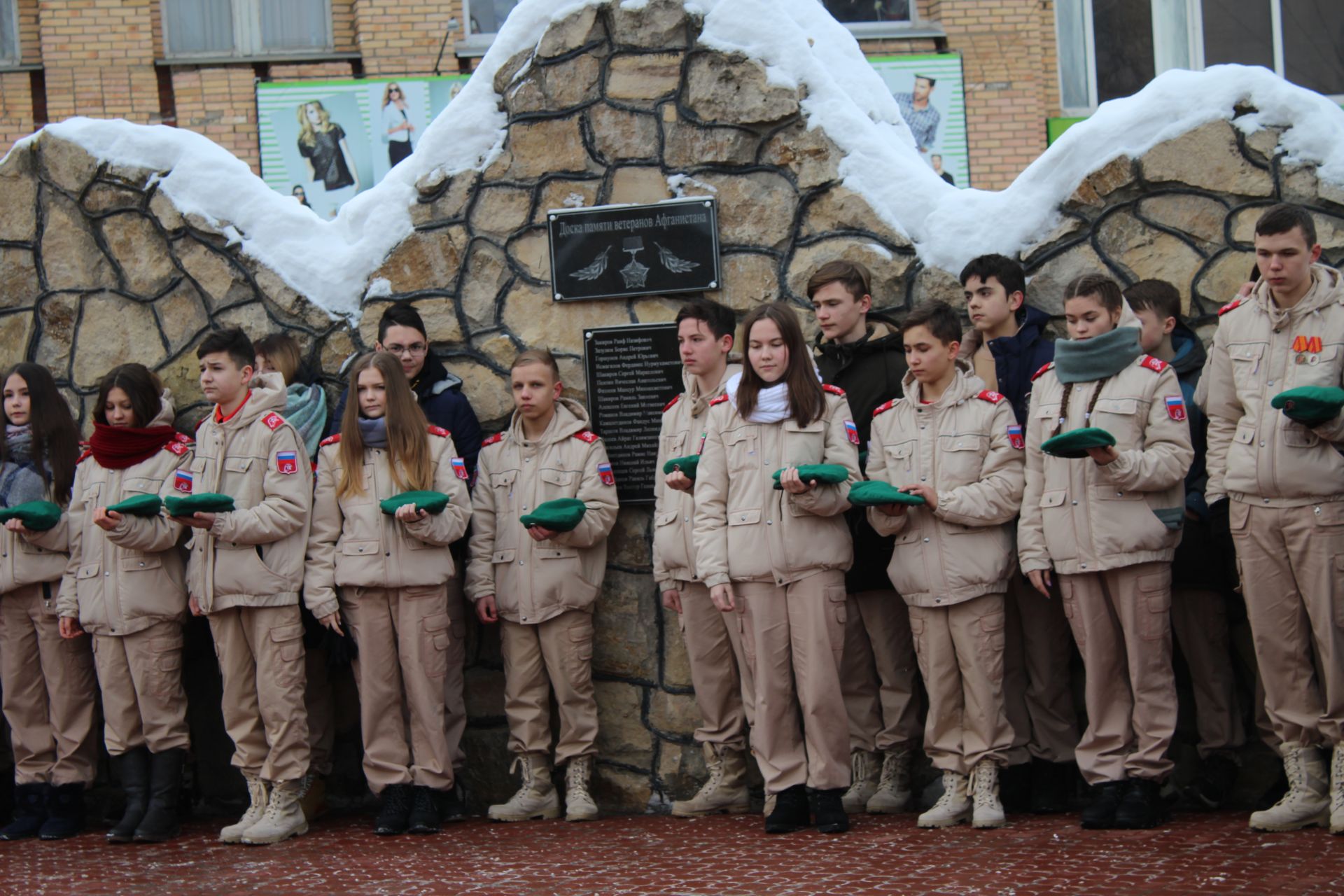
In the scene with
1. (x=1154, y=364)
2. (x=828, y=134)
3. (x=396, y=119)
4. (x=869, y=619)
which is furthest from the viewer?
(x=396, y=119)

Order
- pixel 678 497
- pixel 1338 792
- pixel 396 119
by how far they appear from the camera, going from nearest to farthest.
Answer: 1. pixel 1338 792
2. pixel 678 497
3. pixel 396 119

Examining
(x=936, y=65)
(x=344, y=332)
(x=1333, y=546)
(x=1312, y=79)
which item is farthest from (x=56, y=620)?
(x=1312, y=79)

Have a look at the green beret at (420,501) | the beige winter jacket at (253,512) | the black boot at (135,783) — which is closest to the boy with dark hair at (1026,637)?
the green beret at (420,501)

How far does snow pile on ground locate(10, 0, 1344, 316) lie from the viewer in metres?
5.75

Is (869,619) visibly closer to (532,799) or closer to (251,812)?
(532,799)

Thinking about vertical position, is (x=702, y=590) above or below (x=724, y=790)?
above

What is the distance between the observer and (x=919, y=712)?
221 inches

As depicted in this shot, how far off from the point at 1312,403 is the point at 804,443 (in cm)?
163

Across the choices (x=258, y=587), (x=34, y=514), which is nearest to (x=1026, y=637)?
(x=258, y=587)

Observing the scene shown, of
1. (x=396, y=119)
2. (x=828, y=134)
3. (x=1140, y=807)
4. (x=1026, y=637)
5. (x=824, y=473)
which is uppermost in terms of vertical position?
(x=396, y=119)

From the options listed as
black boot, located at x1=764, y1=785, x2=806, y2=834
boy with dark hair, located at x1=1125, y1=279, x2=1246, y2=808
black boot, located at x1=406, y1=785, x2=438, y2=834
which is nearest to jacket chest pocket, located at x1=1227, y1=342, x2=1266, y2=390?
boy with dark hair, located at x1=1125, y1=279, x2=1246, y2=808

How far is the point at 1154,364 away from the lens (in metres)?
5.00

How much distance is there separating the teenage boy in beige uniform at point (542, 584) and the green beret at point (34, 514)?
1667mm

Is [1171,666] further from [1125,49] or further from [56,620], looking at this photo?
[1125,49]
